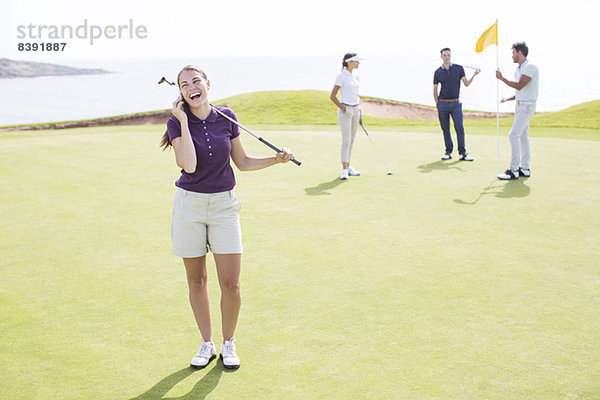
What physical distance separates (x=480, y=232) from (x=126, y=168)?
20.5ft

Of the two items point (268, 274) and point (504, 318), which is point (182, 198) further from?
point (504, 318)

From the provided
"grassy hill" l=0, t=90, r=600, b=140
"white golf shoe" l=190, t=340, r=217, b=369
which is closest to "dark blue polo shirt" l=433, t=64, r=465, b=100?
"grassy hill" l=0, t=90, r=600, b=140

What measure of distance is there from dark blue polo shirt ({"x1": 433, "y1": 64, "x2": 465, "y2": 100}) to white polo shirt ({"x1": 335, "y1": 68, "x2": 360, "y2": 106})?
211 cm

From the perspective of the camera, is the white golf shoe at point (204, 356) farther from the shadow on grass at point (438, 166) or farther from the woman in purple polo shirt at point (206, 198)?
the shadow on grass at point (438, 166)

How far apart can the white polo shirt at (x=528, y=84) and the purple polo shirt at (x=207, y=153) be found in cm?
676

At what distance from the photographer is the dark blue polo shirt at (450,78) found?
11.0 metres

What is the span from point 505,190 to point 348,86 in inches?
112

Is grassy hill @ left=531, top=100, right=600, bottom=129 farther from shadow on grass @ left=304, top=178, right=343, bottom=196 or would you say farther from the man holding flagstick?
shadow on grass @ left=304, top=178, right=343, bottom=196

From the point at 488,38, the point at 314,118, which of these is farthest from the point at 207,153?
the point at 314,118

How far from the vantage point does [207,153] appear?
3.61 meters

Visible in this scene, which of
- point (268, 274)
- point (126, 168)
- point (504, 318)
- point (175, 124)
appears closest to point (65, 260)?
point (268, 274)

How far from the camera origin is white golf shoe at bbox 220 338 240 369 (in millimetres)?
3637

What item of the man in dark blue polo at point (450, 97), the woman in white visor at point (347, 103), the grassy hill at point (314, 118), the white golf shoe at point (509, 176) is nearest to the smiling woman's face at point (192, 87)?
the woman in white visor at point (347, 103)

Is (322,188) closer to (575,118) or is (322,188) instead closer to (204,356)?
(204,356)
